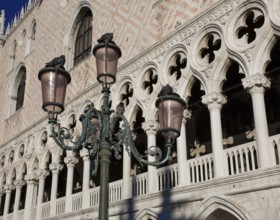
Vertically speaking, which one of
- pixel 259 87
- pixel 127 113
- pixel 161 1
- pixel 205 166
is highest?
pixel 161 1

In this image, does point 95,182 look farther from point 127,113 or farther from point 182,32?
point 182,32

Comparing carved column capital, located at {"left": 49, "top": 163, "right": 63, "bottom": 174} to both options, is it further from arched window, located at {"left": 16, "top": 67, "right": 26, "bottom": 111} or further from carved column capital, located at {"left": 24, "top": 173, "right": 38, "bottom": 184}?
arched window, located at {"left": 16, "top": 67, "right": 26, "bottom": 111}

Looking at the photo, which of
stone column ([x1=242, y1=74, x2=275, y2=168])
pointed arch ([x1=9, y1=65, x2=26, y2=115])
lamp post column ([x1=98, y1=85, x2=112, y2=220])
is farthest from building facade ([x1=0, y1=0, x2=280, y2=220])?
lamp post column ([x1=98, y1=85, x2=112, y2=220])

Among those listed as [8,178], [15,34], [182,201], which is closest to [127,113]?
[182,201]

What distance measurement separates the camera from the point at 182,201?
714 centimetres

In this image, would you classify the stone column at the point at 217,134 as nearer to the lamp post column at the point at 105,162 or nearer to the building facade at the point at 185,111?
the building facade at the point at 185,111

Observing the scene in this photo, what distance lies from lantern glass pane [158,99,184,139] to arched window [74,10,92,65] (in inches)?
325

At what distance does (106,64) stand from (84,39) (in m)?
8.67

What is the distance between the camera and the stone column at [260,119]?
6109 millimetres

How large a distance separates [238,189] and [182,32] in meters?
3.36

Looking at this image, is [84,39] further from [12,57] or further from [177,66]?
[12,57]

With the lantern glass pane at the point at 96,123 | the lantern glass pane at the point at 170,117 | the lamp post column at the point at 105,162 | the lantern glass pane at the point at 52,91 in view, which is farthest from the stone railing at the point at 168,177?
the lantern glass pane at the point at 52,91

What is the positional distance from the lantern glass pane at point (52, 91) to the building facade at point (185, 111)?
3.17 meters

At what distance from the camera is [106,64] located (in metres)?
4.27
